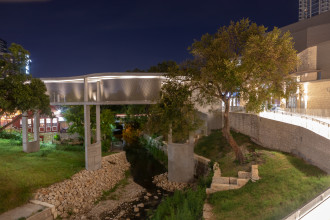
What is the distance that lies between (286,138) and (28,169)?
57.7 feet

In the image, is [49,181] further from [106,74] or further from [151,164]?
[151,164]

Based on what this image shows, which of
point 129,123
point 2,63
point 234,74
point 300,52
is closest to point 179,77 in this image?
point 234,74

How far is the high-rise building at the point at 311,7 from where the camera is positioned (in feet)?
329

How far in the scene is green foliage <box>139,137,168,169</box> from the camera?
78.3 feet

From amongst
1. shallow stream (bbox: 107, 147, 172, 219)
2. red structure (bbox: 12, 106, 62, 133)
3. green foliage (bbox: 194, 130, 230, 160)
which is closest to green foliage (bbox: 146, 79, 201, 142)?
shallow stream (bbox: 107, 147, 172, 219)

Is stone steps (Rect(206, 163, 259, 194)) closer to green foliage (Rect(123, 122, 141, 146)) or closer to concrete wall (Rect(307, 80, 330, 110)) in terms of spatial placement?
concrete wall (Rect(307, 80, 330, 110))

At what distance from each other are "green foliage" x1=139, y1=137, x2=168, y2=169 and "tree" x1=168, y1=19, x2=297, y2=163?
10011 mm

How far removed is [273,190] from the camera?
10.3 m

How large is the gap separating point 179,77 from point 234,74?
13.0 feet

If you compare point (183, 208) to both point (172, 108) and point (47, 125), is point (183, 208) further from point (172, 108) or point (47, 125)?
point (47, 125)

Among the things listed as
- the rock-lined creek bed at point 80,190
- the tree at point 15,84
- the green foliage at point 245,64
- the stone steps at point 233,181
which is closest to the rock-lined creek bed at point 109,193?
the rock-lined creek bed at point 80,190

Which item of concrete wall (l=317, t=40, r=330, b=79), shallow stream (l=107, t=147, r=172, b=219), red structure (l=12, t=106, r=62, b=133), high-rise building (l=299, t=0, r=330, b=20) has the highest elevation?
high-rise building (l=299, t=0, r=330, b=20)

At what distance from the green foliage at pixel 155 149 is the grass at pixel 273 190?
9.30 m

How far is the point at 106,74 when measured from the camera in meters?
16.8
